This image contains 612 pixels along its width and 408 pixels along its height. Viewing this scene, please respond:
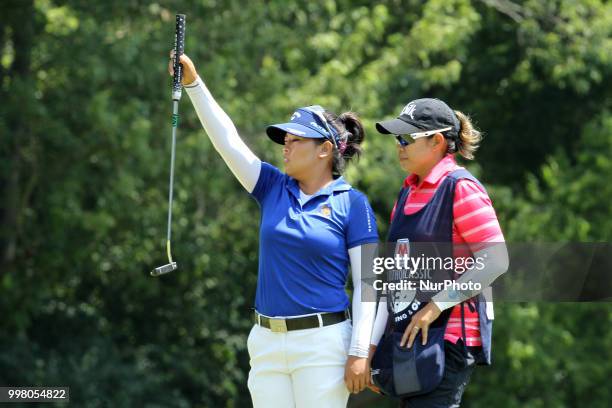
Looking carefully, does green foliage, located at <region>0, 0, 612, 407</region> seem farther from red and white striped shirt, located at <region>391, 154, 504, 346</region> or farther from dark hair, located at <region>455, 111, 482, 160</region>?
red and white striped shirt, located at <region>391, 154, 504, 346</region>

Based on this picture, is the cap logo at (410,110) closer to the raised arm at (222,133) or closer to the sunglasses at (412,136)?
the sunglasses at (412,136)

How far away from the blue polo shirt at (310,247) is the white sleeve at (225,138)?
0.16 metres

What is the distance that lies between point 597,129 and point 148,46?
4.56 metres

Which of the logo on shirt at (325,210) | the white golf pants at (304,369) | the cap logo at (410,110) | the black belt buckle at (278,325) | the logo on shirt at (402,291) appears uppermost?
the cap logo at (410,110)

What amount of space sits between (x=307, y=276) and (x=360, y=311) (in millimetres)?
221

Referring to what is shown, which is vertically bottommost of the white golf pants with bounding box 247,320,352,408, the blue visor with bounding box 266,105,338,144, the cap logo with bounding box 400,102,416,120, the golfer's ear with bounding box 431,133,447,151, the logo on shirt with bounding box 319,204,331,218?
the white golf pants with bounding box 247,320,352,408

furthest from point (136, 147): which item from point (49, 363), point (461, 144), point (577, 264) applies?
point (461, 144)

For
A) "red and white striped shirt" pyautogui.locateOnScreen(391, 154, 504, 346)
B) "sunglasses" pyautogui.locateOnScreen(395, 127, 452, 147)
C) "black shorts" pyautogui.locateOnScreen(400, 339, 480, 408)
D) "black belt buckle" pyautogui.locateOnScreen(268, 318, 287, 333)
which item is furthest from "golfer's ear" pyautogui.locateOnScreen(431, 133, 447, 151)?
"black belt buckle" pyautogui.locateOnScreen(268, 318, 287, 333)

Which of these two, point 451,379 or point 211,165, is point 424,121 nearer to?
point 451,379

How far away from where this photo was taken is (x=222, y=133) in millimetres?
4020

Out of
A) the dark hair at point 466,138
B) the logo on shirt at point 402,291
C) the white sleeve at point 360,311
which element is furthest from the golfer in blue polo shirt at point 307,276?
the dark hair at point 466,138

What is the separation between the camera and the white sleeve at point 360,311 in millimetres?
3785

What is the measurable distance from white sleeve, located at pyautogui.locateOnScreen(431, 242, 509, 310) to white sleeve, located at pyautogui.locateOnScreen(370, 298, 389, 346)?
28 cm

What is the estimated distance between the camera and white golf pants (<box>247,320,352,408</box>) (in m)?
3.81
